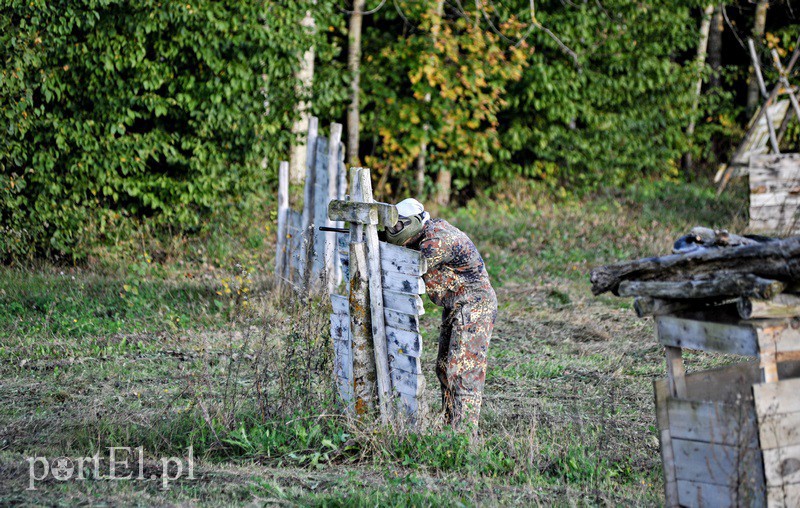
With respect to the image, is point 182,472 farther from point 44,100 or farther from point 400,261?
point 44,100

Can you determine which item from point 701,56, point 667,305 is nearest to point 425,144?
point 701,56

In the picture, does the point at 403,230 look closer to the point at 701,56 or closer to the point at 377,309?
the point at 377,309

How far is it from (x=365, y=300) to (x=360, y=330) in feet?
0.71

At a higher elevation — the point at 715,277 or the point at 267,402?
the point at 715,277

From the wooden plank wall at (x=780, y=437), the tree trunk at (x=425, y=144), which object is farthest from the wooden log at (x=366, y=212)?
the tree trunk at (x=425, y=144)

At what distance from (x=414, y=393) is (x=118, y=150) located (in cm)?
833

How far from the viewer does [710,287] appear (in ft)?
14.1

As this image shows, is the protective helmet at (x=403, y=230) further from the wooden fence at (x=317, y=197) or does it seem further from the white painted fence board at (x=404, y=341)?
the wooden fence at (x=317, y=197)

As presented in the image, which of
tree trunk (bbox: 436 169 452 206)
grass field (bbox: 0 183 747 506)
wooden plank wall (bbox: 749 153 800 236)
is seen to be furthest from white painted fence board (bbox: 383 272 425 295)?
tree trunk (bbox: 436 169 452 206)

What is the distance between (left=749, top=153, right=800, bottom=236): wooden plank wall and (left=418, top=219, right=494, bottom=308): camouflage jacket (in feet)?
31.3

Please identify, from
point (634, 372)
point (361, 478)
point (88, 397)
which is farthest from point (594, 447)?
point (88, 397)

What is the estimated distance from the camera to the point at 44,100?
12.6 meters

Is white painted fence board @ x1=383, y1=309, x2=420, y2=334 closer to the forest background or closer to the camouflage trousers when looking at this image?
the camouflage trousers

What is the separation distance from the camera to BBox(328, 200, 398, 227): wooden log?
6.14 metres
